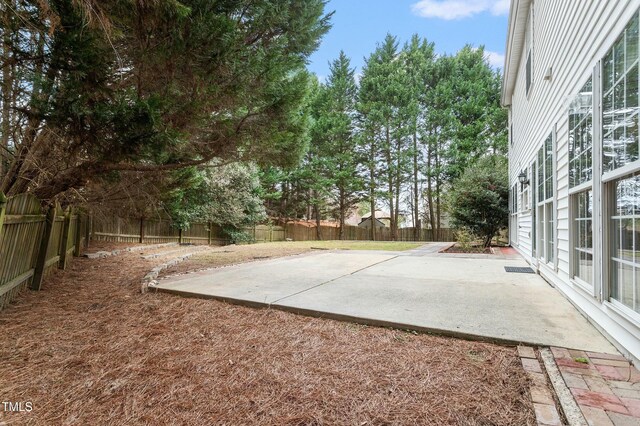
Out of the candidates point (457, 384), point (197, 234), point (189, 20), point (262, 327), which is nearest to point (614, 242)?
point (457, 384)

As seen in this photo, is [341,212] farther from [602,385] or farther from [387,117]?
[602,385]

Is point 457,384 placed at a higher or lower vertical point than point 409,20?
lower

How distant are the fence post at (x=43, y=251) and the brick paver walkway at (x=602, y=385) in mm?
5648

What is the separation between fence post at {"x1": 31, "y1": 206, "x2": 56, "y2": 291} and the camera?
4.19 meters

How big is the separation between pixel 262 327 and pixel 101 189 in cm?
518

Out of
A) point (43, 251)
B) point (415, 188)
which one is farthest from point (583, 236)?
point (415, 188)

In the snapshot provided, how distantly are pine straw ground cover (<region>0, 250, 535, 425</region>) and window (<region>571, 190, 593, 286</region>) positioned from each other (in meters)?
1.53

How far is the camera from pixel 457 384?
1.90 metres

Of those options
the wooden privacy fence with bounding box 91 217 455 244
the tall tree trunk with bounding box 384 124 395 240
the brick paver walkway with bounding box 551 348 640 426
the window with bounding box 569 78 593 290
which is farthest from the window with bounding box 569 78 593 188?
the tall tree trunk with bounding box 384 124 395 240

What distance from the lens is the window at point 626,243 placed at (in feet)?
7.05

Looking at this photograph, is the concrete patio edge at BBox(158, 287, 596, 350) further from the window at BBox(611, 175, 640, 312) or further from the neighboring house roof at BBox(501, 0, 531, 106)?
the neighboring house roof at BBox(501, 0, 531, 106)

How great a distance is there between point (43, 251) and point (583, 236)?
258 inches

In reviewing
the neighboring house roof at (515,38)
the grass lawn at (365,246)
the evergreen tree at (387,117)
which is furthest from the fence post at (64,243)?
the evergreen tree at (387,117)

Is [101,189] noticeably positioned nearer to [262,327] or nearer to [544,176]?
[262,327]
